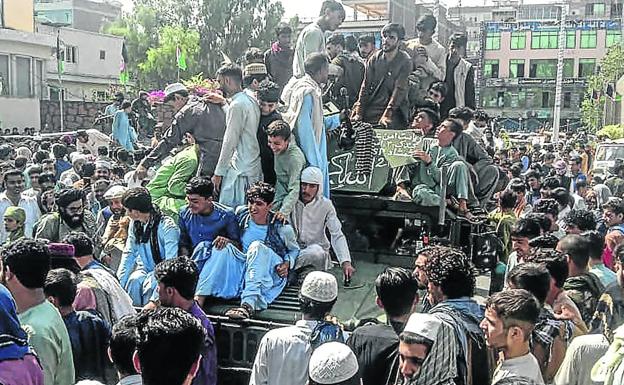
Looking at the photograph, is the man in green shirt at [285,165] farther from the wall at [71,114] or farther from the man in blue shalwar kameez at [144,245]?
the wall at [71,114]

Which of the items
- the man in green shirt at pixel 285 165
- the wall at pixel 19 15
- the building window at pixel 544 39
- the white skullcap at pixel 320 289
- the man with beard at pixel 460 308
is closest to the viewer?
the man with beard at pixel 460 308

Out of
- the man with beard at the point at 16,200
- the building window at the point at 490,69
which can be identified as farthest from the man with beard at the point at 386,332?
the building window at the point at 490,69

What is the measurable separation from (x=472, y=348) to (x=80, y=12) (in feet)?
204

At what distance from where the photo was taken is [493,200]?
30.2 ft

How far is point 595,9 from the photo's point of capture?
7694 cm

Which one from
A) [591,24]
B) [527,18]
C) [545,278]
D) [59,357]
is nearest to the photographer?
[59,357]

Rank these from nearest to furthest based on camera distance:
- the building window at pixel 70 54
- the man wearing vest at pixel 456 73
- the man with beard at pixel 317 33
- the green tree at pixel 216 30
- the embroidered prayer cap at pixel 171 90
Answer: the man with beard at pixel 317 33 → the embroidered prayer cap at pixel 171 90 → the man wearing vest at pixel 456 73 → the building window at pixel 70 54 → the green tree at pixel 216 30

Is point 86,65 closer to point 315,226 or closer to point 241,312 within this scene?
point 315,226

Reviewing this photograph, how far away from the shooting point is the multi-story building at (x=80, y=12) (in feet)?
194

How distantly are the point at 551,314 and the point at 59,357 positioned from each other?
2.67 meters

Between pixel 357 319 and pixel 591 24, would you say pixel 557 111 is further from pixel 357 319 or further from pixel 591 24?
pixel 591 24

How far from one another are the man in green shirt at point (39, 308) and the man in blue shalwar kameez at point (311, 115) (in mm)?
3292

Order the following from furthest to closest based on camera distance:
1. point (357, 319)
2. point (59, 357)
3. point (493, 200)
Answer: point (493, 200) → point (357, 319) → point (59, 357)

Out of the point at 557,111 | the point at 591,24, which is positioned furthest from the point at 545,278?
the point at 591,24
